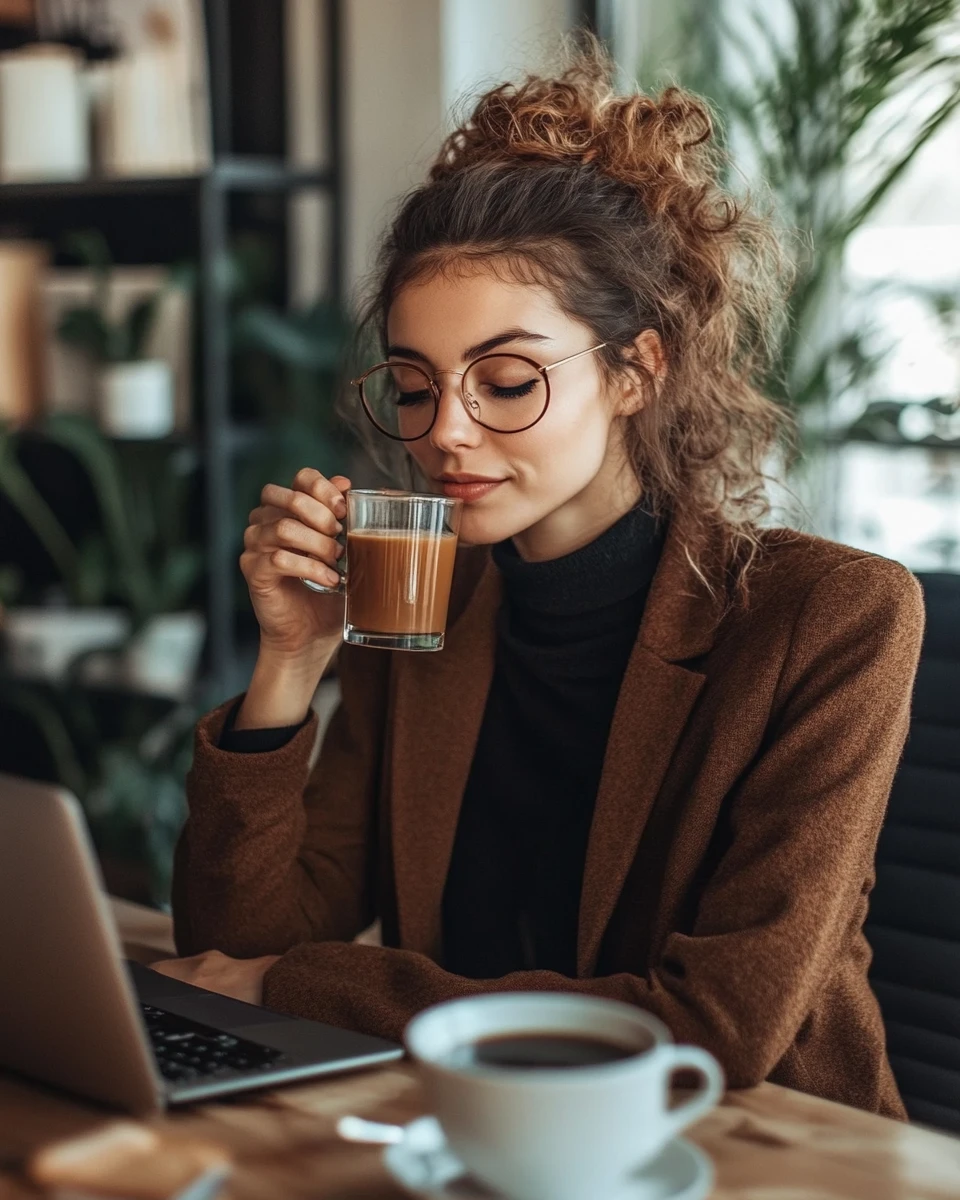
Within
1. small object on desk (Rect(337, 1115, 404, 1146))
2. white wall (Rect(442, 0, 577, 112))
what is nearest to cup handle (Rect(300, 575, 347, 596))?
small object on desk (Rect(337, 1115, 404, 1146))

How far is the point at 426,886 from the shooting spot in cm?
149

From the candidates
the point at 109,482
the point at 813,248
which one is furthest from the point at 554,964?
the point at 109,482

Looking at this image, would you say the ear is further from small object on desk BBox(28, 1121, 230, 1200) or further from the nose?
small object on desk BBox(28, 1121, 230, 1200)

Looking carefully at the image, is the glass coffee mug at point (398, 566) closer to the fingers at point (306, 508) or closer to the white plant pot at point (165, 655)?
the fingers at point (306, 508)

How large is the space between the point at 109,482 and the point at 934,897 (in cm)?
210

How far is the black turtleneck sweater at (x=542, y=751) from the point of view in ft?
4.82

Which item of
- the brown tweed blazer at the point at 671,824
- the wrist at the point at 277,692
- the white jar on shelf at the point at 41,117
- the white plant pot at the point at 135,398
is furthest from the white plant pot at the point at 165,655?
the wrist at the point at 277,692

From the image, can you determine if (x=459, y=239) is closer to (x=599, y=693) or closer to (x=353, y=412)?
(x=599, y=693)

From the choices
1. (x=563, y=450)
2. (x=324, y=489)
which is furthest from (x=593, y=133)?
(x=324, y=489)

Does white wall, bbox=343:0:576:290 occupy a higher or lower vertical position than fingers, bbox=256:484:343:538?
higher

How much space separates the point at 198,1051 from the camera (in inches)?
38.6

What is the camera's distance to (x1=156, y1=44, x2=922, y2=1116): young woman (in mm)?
1229

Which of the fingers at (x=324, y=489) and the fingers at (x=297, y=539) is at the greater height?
the fingers at (x=324, y=489)

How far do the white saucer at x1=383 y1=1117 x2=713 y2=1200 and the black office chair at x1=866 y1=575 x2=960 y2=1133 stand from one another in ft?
2.23
